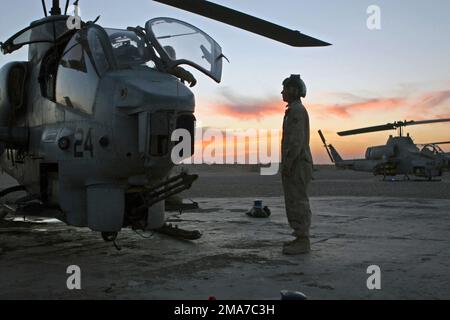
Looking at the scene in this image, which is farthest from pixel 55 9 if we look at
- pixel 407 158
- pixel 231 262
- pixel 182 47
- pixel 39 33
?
pixel 407 158

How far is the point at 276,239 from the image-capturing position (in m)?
7.96

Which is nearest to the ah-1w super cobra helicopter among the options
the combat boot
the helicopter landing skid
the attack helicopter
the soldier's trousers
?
the helicopter landing skid

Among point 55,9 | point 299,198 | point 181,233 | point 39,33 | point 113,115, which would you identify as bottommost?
point 181,233

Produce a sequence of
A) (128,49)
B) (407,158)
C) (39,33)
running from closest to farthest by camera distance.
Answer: (128,49) < (39,33) < (407,158)

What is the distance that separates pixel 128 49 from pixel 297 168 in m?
2.71

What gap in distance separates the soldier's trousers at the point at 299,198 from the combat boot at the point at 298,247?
9cm

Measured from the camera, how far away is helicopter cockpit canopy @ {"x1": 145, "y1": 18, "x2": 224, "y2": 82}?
5871 millimetres

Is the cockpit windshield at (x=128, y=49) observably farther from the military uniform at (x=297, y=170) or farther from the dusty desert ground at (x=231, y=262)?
the dusty desert ground at (x=231, y=262)

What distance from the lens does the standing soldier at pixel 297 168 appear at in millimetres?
6625

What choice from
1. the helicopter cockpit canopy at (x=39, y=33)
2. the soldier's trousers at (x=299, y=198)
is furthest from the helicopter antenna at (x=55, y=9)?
the soldier's trousers at (x=299, y=198)

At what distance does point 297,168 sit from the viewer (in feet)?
21.9

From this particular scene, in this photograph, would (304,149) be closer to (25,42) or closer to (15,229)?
(25,42)

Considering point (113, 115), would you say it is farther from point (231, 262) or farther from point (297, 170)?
point (297, 170)

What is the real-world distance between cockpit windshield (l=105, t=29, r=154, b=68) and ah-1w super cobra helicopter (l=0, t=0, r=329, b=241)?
12 millimetres
